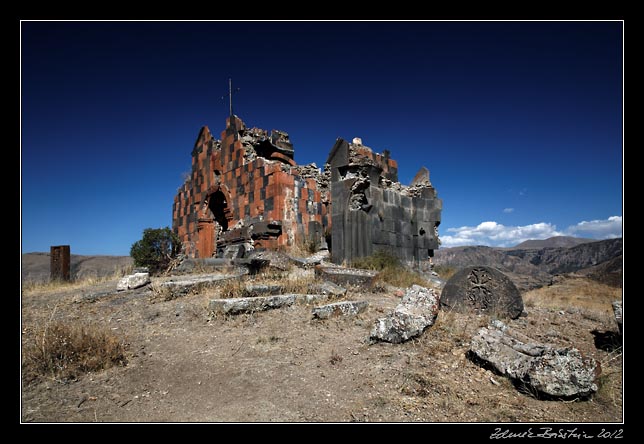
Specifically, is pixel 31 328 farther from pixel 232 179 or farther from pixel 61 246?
pixel 232 179

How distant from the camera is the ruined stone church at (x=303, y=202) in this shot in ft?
30.2

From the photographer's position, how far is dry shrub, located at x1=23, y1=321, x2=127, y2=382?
333cm

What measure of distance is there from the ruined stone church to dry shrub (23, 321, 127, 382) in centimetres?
577

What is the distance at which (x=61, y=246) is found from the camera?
28.4 feet

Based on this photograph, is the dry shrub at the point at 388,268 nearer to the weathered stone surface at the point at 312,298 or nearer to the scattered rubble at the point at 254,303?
the weathered stone surface at the point at 312,298

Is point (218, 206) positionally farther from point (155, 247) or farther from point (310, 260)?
point (310, 260)

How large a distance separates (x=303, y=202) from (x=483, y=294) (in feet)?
19.1

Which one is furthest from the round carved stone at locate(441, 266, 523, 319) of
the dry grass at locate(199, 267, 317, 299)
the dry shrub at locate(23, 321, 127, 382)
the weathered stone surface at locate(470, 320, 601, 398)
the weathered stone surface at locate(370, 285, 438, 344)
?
the dry shrub at locate(23, 321, 127, 382)

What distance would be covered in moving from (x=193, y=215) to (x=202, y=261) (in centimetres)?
502

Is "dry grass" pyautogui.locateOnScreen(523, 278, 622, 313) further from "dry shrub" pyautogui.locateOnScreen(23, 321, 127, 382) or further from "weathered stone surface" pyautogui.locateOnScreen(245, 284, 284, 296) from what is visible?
"dry shrub" pyautogui.locateOnScreen(23, 321, 127, 382)

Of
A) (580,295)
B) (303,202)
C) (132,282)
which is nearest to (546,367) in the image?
(132,282)

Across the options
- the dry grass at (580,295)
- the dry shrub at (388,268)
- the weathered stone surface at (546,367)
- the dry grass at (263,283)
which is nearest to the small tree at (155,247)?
the dry grass at (263,283)

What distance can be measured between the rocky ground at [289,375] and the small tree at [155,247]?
20.2 feet

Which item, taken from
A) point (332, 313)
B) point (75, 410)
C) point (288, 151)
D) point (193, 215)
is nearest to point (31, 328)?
point (75, 410)
